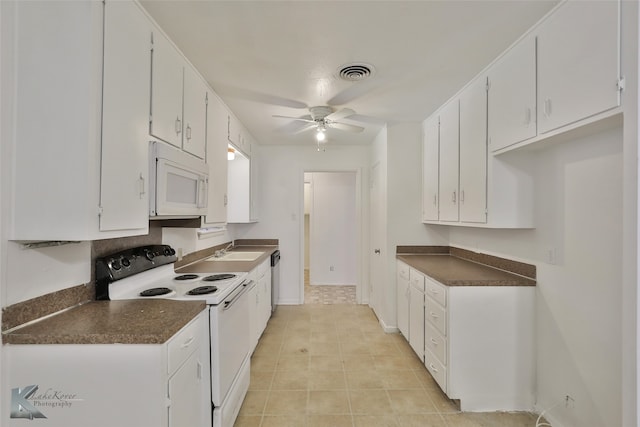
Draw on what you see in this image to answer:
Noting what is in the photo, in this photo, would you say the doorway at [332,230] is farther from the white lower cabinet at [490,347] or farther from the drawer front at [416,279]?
the white lower cabinet at [490,347]

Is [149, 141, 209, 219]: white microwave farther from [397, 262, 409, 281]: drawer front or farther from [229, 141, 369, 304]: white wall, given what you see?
[229, 141, 369, 304]: white wall

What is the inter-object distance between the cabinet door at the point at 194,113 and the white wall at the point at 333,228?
3.47 meters

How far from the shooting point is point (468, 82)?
2.50m

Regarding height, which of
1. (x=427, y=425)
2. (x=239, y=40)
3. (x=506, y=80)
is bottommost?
(x=427, y=425)

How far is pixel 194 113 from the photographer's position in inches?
87.7

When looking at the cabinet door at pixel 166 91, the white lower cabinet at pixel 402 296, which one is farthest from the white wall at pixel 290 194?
the cabinet door at pixel 166 91

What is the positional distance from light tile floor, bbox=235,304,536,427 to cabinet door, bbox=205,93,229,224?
148 centimetres

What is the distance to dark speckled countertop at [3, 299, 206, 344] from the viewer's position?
3.89 ft

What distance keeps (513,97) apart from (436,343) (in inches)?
74.4

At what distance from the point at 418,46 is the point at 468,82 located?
0.82 metres

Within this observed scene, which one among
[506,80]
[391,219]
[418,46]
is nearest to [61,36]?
[418,46]

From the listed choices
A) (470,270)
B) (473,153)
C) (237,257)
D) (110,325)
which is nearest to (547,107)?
(473,153)

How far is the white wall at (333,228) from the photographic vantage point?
5.77 m

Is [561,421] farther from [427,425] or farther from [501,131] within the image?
[501,131]
